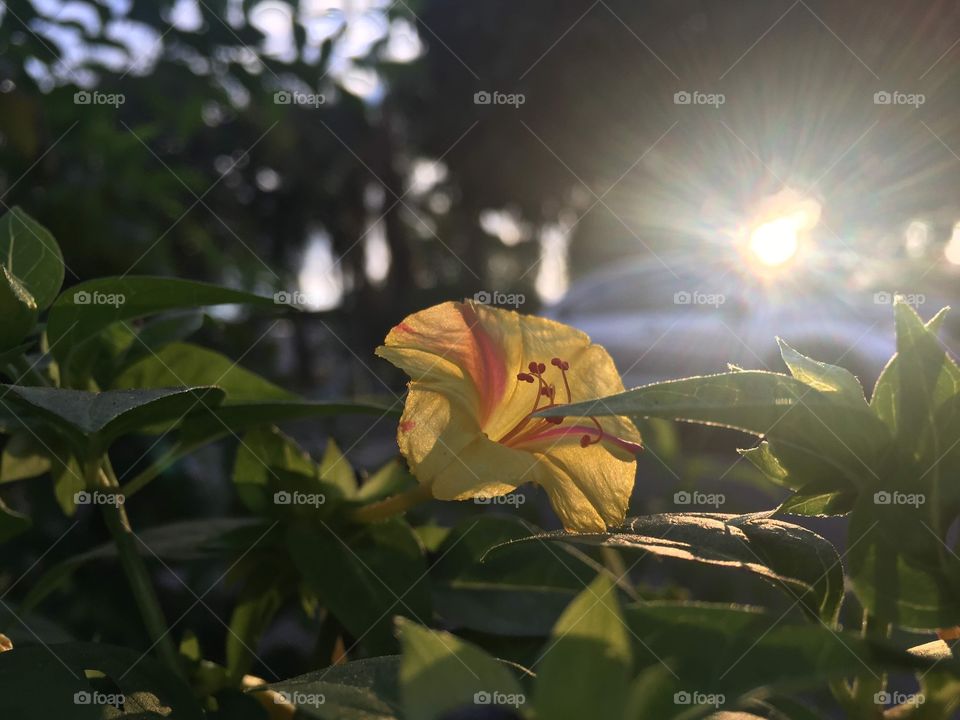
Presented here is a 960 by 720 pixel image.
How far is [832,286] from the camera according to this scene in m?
4.62

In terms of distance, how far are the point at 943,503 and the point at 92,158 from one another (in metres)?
1.68

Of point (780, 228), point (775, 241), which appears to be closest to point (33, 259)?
point (775, 241)

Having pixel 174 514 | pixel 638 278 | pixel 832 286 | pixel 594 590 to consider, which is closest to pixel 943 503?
pixel 594 590

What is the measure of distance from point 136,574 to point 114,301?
17 cm

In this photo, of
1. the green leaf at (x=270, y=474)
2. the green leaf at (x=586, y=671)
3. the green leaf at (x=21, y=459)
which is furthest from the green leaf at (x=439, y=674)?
the green leaf at (x=21, y=459)

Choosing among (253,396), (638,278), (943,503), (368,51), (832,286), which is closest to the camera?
(943,503)

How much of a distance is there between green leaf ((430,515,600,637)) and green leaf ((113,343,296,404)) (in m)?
0.18

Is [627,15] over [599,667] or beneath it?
over

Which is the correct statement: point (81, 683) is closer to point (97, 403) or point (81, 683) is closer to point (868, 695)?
point (97, 403)

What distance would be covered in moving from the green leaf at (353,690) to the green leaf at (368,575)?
0.19m

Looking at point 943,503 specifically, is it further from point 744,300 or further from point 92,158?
point 744,300

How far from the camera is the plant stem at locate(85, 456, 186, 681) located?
529 millimetres

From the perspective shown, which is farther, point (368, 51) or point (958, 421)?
point (368, 51)

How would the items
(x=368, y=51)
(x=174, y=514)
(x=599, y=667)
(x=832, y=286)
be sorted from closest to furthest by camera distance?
(x=599, y=667), (x=174, y=514), (x=368, y=51), (x=832, y=286)
